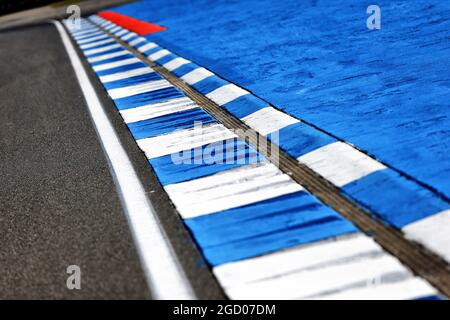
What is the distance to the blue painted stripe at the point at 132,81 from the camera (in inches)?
327

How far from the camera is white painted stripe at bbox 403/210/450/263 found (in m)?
3.07

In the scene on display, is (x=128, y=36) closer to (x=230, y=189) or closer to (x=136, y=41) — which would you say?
(x=136, y=41)

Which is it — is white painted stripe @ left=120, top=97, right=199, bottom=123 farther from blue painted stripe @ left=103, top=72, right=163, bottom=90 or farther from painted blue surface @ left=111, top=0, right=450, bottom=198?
blue painted stripe @ left=103, top=72, right=163, bottom=90

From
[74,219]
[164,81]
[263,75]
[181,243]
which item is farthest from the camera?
[164,81]

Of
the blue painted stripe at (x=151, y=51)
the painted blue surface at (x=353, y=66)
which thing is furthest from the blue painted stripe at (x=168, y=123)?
the blue painted stripe at (x=151, y=51)

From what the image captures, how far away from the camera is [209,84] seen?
730 centimetres

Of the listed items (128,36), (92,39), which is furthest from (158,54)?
(92,39)

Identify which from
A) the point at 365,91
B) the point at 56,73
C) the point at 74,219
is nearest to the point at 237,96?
the point at 365,91

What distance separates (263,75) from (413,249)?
4.36m

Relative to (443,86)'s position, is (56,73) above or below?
below

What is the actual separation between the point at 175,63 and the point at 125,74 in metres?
0.75

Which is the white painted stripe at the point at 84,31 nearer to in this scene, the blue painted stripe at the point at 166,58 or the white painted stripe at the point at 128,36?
the white painted stripe at the point at 128,36

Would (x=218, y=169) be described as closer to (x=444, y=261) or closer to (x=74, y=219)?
(x=74, y=219)
